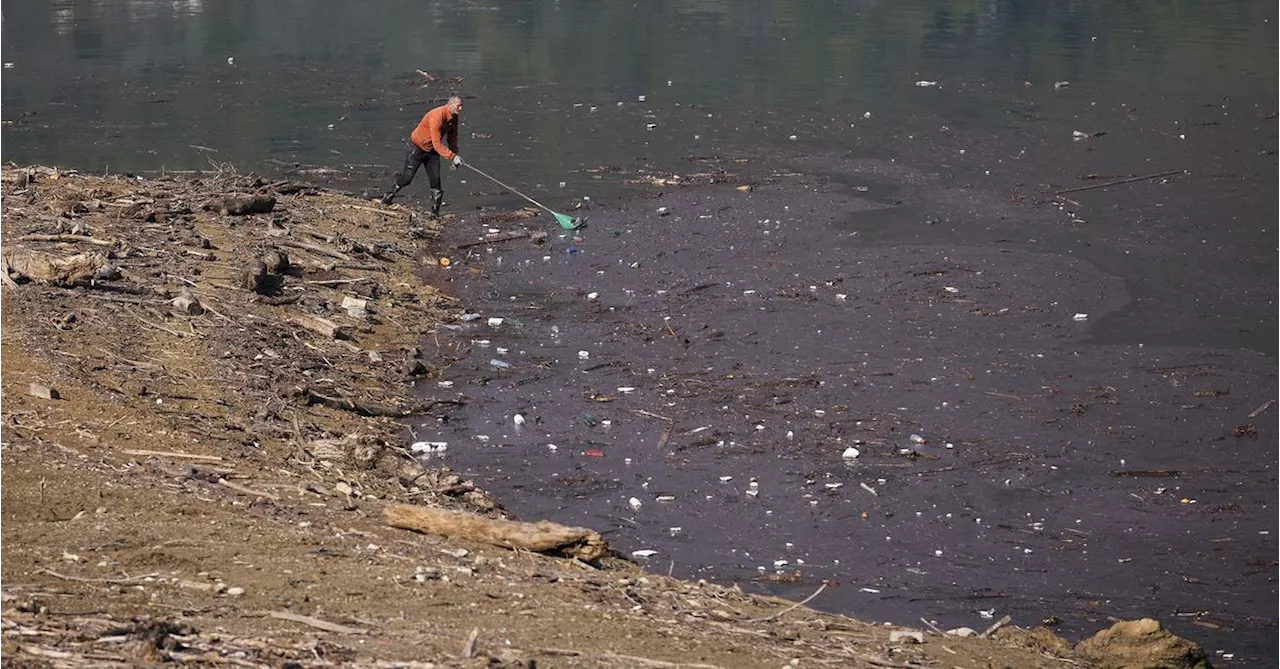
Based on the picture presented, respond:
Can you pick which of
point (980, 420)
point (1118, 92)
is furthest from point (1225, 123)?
point (980, 420)

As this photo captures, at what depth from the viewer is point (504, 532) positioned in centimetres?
768

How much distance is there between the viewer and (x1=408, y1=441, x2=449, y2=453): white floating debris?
10.3m

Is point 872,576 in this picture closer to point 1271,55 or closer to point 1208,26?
point 1271,55

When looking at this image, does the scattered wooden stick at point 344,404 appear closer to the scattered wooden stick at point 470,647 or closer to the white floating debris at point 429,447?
the white floating debris at point 429,447

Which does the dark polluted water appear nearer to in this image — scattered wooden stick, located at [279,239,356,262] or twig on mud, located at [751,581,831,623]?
twig on mud, located at [751,581,831,623]

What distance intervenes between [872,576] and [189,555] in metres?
3.72

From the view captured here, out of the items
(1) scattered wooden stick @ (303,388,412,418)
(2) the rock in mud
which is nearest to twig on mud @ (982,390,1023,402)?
(2) the rock in mud

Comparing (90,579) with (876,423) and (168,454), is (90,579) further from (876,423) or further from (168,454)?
(876,423)

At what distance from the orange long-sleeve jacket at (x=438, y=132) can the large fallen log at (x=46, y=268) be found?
498 cm

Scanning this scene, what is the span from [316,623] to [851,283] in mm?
8752

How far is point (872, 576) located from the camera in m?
8.49

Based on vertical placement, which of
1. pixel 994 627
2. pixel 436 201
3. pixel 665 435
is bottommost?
pixel 436 201

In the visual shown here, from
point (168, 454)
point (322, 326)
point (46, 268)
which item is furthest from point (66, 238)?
point (168, 454)

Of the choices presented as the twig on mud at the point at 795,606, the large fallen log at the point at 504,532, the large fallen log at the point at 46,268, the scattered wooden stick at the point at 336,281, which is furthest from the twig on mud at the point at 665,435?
the large fallen log at the point at 46,268
